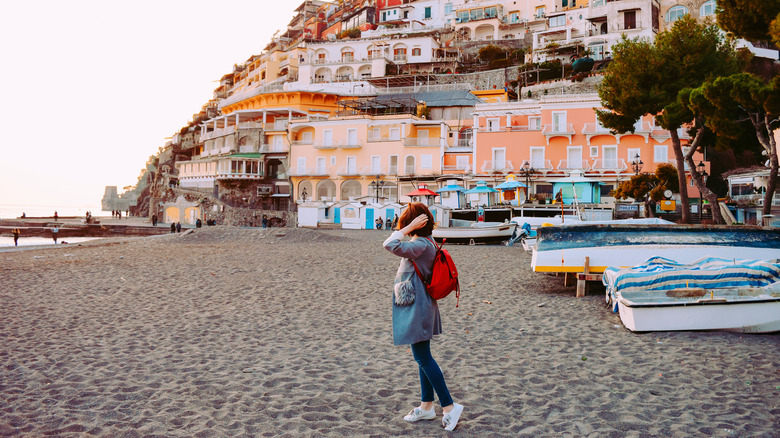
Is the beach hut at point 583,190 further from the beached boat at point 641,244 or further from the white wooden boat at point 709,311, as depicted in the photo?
the white wooden boat at point 709,311

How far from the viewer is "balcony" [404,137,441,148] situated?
38.8m

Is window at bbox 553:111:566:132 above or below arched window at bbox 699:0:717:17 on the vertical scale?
below

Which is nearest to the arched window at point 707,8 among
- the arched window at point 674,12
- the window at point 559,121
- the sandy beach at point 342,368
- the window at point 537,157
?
the arched window at point 674,12

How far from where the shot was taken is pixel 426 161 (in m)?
38.7

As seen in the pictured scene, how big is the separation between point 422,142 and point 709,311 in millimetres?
33909

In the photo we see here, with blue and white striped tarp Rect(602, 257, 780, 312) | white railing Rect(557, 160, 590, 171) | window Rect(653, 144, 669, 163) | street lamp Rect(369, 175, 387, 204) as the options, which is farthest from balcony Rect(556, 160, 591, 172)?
blue and white striped tarp Rect(602, 257, 780, 312)

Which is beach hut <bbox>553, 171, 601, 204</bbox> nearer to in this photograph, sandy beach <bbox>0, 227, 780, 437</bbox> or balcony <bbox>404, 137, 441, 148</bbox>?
balcony <bbox>404, 137, 441, 148</bbox>

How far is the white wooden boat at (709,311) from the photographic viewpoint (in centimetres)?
593

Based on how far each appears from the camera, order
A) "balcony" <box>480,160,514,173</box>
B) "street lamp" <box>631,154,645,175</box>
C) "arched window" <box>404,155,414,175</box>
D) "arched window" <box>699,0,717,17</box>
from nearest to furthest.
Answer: "street lamp" <box>631,154,645,175</box>
"balcony" <box>480,160,514,173</box>
"arched window" <box>404,155,414,175</box>
"arched window" <box>699,0,717,17</box>

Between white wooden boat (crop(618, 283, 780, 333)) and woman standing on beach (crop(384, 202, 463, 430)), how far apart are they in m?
3.63

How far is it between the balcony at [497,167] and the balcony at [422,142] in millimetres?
5393

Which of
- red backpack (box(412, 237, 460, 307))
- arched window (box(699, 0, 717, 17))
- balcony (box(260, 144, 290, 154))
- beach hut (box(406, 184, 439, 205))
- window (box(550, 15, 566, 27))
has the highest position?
window (box(550, 15, 566, 27))

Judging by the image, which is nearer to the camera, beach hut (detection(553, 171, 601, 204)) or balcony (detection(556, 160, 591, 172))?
beach hut (detection(553, 171, 601, 204))

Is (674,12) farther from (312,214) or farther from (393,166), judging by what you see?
(312,214)
